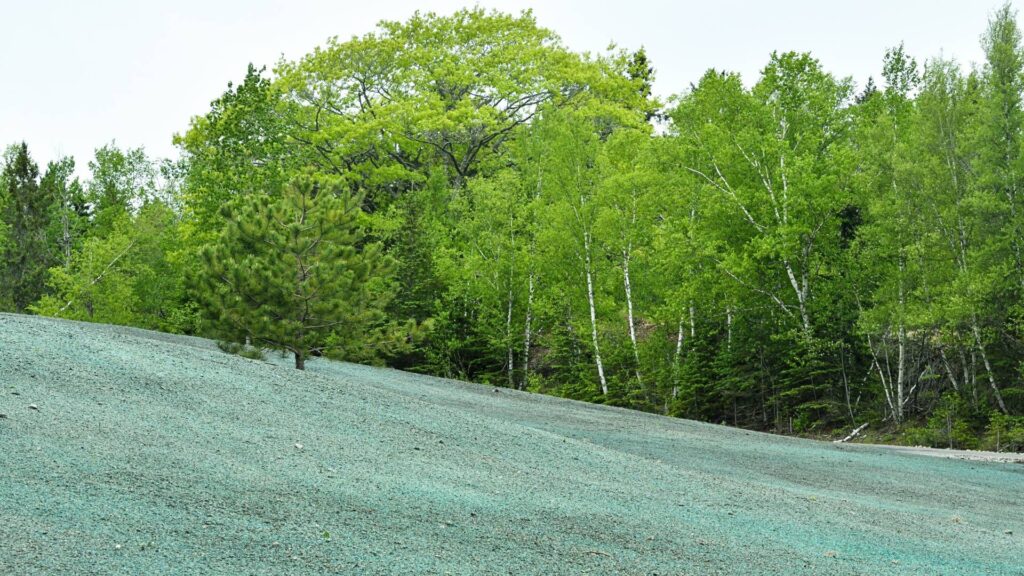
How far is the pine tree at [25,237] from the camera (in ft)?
125

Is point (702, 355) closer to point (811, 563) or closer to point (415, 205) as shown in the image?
point (415, 205)

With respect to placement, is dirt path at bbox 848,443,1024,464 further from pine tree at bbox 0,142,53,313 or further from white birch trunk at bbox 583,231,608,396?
pine tree at bbox 0,142,53,313

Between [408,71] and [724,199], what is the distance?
1575 centimetres

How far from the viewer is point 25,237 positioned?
39656 mm

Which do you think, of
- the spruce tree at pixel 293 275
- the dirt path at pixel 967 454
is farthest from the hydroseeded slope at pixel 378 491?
the spruce tree at pixel 293 275

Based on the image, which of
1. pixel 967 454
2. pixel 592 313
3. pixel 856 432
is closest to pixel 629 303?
pixel 592 313

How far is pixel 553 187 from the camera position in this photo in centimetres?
2542

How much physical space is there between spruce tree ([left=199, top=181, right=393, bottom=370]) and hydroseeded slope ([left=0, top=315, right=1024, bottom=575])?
209cm

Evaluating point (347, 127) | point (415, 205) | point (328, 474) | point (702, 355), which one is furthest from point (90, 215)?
point (328, 474)

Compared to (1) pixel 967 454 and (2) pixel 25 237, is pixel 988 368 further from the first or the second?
(2) pixel 25 237

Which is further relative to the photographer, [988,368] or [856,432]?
[856,432]

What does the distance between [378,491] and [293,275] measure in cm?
855

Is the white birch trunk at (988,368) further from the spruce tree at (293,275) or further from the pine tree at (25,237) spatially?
the pine tree at (25,237)

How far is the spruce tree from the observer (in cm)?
1518
